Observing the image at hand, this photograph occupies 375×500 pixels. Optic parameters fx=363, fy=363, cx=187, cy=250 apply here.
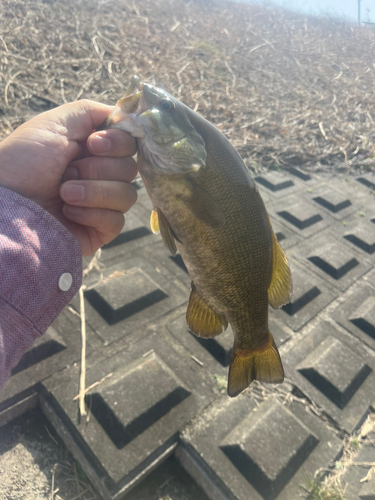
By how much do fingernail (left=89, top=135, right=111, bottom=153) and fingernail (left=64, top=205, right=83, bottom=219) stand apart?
294 mm

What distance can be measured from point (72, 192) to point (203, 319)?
766 mm

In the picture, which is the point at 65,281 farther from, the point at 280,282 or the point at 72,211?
the point at 280,282

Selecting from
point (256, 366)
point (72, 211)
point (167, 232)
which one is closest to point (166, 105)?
point (167, 232)

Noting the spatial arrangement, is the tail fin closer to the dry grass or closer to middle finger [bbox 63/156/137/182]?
middle finger [bbox 63/156/137/182]

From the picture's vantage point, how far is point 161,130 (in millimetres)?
1401

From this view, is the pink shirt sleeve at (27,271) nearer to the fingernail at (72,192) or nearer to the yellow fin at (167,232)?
the fingernail at (72,192)

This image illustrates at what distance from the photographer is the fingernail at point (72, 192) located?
4.90ft

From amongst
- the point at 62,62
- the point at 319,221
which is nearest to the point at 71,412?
the point at 319,221

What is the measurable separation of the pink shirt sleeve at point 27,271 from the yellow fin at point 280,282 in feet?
Answer: 2.67

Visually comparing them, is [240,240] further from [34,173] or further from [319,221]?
[319,221]

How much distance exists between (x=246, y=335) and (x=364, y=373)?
5.36 ft

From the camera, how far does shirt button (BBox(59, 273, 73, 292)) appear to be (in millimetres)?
1393

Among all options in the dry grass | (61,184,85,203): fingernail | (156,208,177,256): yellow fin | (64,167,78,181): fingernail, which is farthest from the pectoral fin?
the dry grass

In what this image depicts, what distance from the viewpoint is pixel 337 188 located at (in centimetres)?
504
